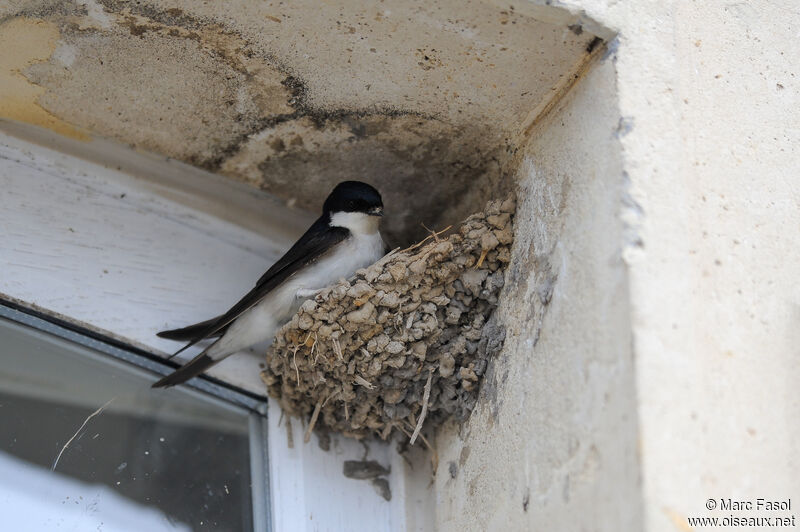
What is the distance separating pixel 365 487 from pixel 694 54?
1.44 m

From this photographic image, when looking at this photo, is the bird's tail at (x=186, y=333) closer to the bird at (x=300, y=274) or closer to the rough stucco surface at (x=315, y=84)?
the bird at (x=300, y=274)

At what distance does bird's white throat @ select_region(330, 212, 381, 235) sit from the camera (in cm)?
281

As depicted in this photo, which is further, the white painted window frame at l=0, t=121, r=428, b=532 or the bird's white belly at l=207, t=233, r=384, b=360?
the bird's white belly at l=207, t=233, r=384, b=360

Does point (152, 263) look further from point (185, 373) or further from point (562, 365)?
point (562, 365)

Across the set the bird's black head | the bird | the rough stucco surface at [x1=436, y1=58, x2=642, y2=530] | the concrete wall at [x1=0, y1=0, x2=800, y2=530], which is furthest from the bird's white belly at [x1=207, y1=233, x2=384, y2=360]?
the rough stucco surface at [x1=436, y1=58, x2=642, y2=530]

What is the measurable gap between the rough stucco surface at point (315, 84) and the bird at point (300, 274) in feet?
0.31

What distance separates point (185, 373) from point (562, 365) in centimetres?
114

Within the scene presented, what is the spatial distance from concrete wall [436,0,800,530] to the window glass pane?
2.28ft

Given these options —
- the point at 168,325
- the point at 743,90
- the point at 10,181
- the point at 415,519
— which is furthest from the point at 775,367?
the point at 10,181

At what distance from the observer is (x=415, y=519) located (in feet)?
8.32

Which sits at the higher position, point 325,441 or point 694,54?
point 694,54

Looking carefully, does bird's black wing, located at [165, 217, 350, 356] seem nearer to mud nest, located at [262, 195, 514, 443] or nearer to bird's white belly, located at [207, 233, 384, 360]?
bird's white belly, located at [207, 233, 384, 360]

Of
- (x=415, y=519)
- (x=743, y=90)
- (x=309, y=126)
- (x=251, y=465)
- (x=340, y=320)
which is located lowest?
(x=415, y=519)

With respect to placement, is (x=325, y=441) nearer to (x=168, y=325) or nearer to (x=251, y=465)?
(x=251, y=465)
